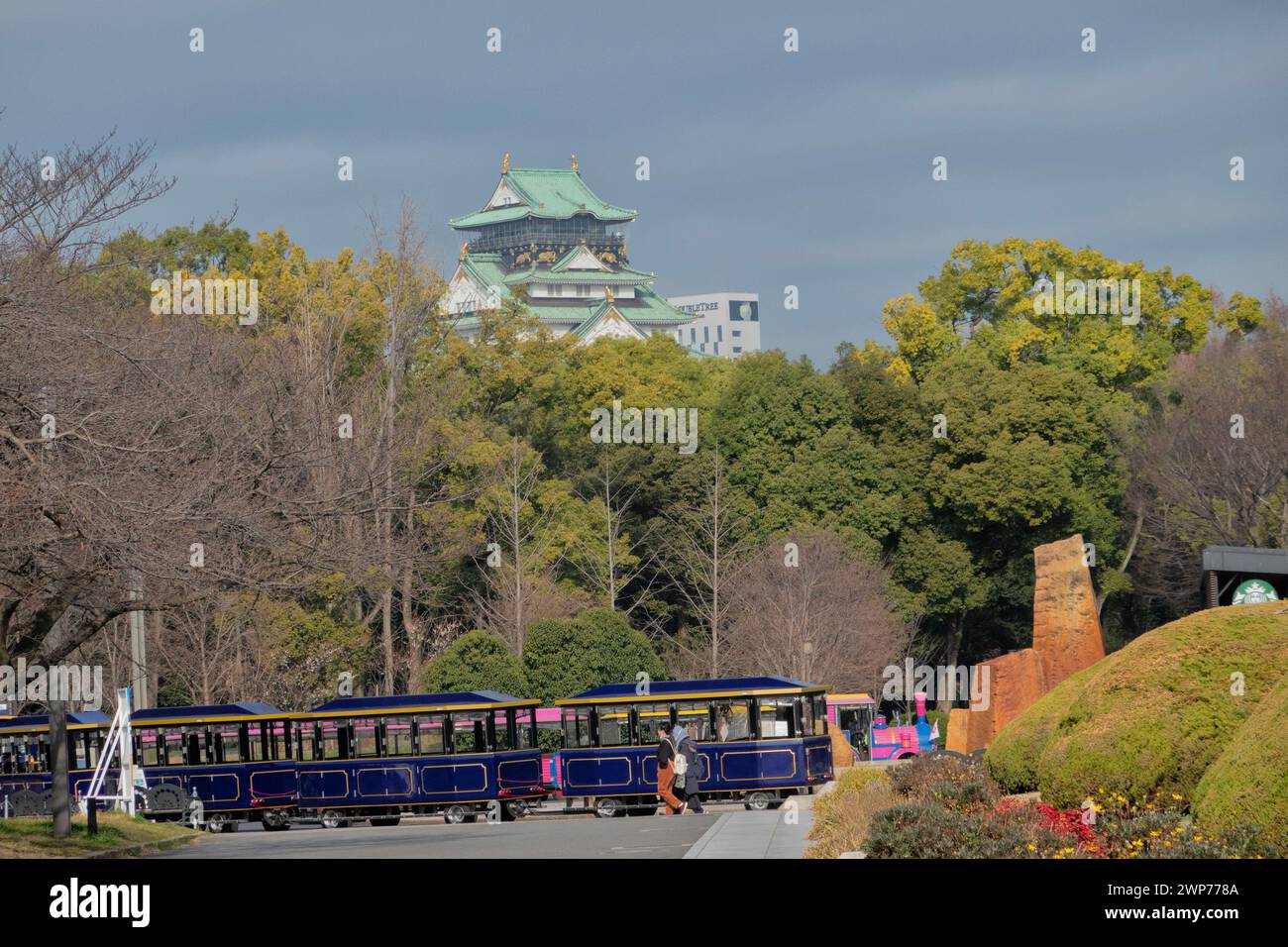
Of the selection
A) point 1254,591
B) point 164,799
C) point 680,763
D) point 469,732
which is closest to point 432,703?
point 469,732

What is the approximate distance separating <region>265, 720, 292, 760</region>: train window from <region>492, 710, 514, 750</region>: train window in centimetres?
423

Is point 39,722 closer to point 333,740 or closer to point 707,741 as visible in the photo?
point 333,740

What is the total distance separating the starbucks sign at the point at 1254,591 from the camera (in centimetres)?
2706

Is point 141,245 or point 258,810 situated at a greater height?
point 141,245

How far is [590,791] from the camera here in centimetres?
3294

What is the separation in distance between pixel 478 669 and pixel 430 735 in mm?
11627

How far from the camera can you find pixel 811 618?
50.1 meters

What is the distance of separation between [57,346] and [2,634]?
3.77 metres

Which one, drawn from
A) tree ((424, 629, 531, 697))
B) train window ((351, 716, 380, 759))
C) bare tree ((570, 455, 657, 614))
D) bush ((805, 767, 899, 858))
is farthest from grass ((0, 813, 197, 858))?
bare tree ((570, 455, 657, 614))

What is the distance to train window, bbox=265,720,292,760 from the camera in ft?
110
